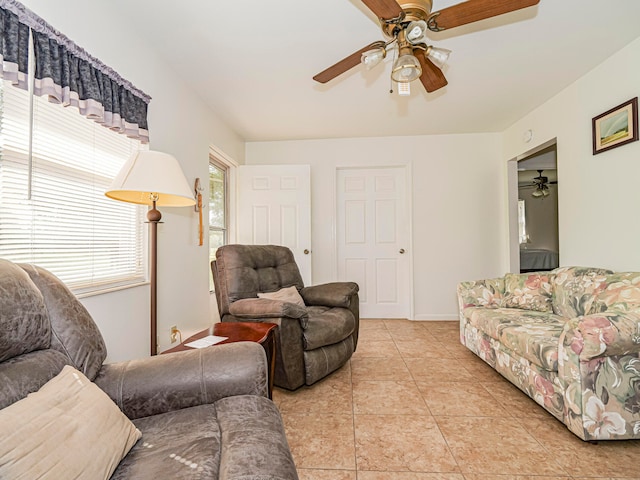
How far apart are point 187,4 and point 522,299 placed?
10.5 ft

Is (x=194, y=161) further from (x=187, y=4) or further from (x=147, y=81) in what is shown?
(x=187, y=4)

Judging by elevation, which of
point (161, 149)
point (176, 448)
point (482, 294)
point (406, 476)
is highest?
point (161, 149)

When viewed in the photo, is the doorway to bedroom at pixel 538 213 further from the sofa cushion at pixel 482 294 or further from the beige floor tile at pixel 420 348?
the beige floor tile at pixel 420 348

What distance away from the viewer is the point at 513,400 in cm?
213

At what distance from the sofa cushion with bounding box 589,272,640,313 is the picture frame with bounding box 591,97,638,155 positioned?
3.21 feet

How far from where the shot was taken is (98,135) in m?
1.81

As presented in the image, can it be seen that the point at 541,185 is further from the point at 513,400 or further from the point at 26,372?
the point at 26,372

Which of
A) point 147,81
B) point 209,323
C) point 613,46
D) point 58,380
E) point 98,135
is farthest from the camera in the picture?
point 209,323

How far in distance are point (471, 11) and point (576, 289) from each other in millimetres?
2092

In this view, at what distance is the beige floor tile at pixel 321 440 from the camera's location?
156 cm

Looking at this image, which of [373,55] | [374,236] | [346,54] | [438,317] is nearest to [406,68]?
[373,55]

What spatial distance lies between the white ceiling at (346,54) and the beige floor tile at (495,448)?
2.40 m

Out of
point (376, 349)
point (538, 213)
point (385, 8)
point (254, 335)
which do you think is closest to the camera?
point (385, 8)

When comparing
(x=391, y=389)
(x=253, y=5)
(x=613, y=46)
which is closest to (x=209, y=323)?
(x=391, y=389)
